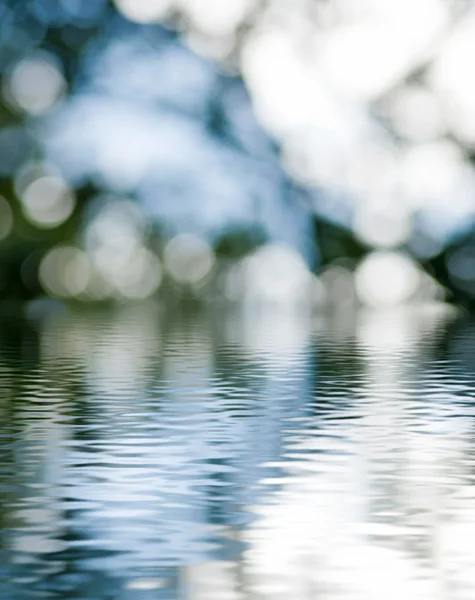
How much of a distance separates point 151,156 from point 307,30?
11.0ft

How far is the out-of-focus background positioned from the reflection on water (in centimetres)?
1148

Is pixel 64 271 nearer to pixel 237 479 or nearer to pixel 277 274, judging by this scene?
pixel 277 274

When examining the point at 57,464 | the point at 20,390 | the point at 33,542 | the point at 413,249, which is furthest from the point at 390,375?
the point at 413,249

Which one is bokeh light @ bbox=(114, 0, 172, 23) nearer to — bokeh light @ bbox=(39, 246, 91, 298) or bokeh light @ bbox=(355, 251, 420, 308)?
bokeh light @ bbox=(39, 246, 91, 298)

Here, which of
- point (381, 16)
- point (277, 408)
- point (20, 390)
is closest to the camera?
point (277, 408)

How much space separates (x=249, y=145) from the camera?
98.5ft

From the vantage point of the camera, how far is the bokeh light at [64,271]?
94.2ft

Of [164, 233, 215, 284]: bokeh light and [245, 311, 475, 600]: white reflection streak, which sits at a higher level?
[164, 233, 215, 284]: bokeh light

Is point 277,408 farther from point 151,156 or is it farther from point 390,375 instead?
point 151,156

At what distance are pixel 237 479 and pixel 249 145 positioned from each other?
71.2ft

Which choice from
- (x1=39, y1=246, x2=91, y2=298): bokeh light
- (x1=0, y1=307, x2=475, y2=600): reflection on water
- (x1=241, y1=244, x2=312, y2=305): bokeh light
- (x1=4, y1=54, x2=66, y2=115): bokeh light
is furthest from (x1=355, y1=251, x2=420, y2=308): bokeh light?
(x1=0, y1=307, x2=475, y2=600): reflection on water

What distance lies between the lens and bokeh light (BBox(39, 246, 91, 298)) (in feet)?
94.2

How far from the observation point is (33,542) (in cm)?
683

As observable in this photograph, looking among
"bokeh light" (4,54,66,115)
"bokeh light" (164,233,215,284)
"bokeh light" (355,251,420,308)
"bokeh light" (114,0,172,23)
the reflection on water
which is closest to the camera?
the reflection on water
